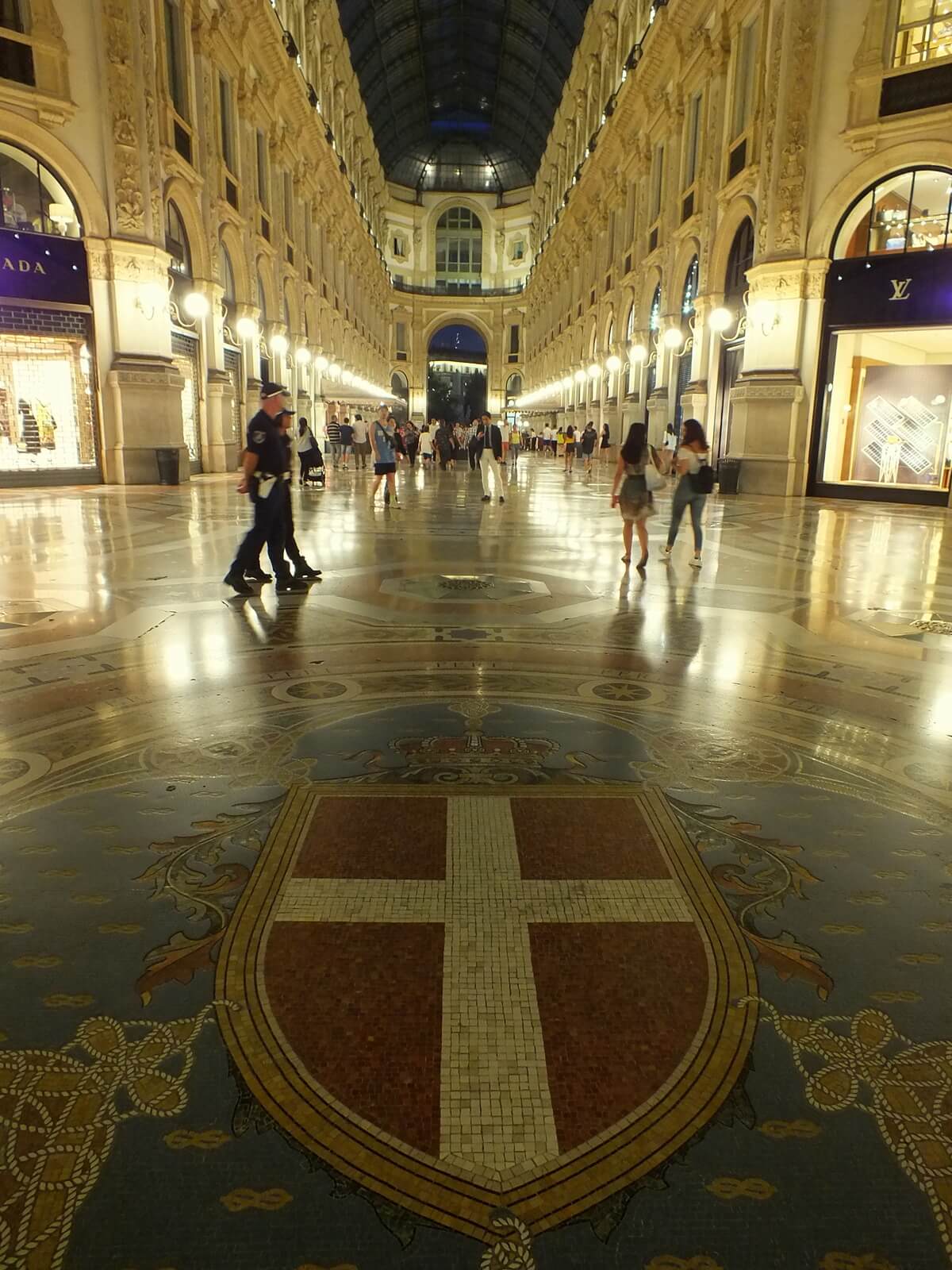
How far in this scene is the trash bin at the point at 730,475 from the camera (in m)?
19.6

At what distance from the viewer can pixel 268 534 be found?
7.29 m

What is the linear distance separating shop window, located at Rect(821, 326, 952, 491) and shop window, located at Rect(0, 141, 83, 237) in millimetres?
16758

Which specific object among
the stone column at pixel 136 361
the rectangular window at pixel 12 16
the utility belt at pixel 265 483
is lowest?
the utility belt at pixel 265 483

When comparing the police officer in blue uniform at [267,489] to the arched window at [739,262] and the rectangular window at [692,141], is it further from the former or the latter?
the rectangular window at [692,141]

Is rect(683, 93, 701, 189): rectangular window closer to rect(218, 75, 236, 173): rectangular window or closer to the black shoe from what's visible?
rect(218, 75, 236, 173): rectangular window

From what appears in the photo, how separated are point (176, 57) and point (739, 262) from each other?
14.8 metres

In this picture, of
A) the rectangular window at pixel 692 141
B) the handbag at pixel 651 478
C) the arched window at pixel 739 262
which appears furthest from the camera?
the rectangular window at pixel 692 141

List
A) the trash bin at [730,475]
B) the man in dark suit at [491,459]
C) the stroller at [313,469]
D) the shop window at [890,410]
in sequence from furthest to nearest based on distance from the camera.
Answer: the trash bin at [730,475] → the stroller at [313,469] → the shop window at [890,410] → the man in dark suit at [491,459]

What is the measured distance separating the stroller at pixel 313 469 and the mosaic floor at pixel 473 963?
582 inches

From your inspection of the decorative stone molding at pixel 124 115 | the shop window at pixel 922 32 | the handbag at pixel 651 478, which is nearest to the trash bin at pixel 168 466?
the decorative stone molding at pixel 124 115

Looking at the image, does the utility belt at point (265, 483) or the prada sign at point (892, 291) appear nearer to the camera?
the utility belt at point (265, 483)

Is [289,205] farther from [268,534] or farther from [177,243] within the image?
[268,534]

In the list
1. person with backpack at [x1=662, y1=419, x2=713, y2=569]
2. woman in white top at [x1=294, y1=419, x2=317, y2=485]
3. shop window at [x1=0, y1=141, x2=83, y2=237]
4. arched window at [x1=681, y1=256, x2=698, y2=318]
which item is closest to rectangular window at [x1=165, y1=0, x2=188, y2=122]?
shop window at [x1=0, y1=141, x2=83, y2=237]

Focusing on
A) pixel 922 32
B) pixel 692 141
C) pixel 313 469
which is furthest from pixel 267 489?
pixel 692 141
